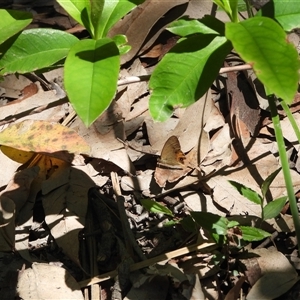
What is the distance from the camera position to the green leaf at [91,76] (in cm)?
107

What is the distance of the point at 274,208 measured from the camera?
163cm

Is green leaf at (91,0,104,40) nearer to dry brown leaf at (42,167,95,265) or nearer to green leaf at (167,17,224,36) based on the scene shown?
green leaf at (167,17,224,36)

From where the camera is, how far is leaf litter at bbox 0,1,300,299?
1734mm

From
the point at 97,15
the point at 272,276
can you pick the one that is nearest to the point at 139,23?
the point at 97,15

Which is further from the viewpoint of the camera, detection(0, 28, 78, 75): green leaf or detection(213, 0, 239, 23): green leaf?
detection(0, 28, 78, 75): green leaf

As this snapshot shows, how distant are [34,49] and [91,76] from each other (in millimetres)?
316

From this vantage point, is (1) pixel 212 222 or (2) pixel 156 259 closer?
(1) pixel 212 222

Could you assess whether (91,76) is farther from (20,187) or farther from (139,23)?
(139,23)

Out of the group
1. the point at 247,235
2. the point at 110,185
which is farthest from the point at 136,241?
the point at 247,235

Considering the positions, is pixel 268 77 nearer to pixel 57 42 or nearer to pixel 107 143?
pixel 57 42

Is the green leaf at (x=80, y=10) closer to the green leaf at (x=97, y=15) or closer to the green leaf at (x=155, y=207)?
the green leaf at (x=97, y=15)

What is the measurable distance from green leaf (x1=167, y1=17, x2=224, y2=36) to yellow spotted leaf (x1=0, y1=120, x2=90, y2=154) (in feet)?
2.17

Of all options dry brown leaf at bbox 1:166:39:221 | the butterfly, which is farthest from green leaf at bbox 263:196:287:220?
dry brown leaf at bbox 1:166:39:221

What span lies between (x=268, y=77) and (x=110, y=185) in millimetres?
1100
